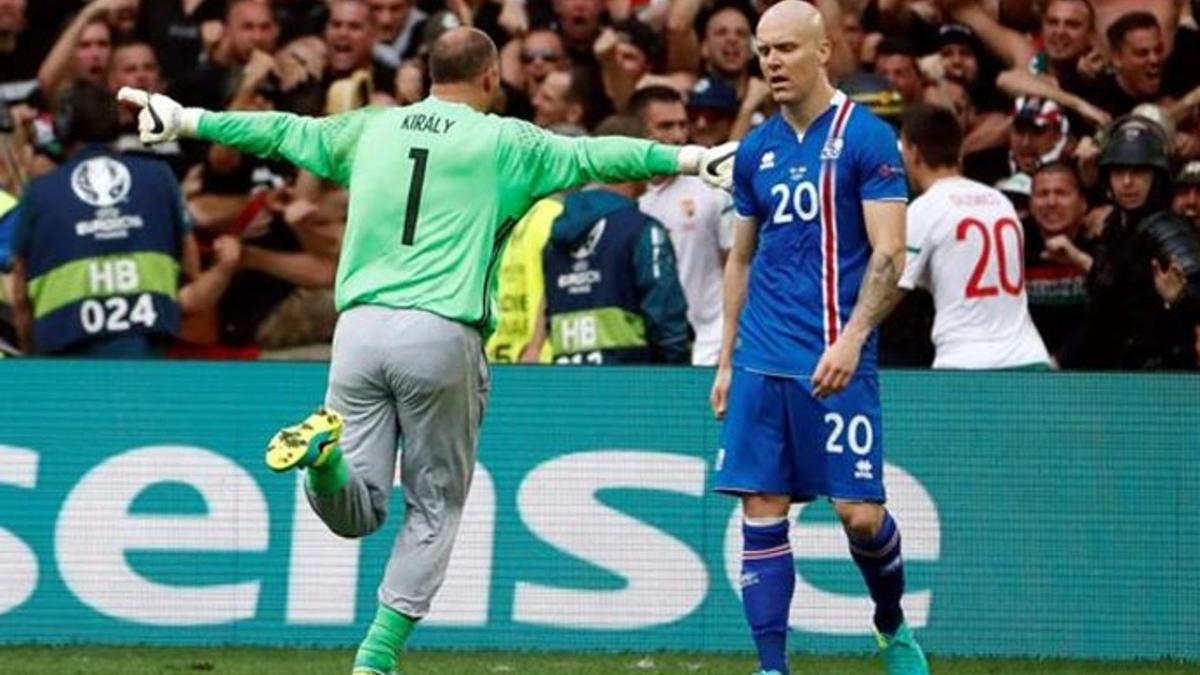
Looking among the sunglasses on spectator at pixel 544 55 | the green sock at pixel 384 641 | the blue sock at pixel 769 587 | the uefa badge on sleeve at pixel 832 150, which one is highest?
the uefa badge on sleeve at pixel 832 150

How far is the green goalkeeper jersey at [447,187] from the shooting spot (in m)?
9.80

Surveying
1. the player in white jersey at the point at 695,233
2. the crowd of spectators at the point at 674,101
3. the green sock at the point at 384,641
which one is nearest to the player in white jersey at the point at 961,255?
the crowd of spectators at the point at 674,101

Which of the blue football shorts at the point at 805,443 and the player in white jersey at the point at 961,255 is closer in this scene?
the blue football shorts at the point at 805,443

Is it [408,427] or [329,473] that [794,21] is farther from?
[329,473]

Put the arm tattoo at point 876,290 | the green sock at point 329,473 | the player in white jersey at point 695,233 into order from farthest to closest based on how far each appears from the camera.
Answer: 1. the player in white jersey at point 695,233
2. the arm tattoo at point 876,290
3. the green sock at point 329,473

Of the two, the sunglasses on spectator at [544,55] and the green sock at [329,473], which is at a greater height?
the sunglasses on spectator at [544,55]

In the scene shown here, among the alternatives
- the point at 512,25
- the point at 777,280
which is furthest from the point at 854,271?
the point at 512,25

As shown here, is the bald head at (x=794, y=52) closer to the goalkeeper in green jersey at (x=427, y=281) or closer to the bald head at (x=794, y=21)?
the bald head at (x=794, y=21)

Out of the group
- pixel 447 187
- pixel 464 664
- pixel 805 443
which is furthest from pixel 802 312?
pixel 464 664

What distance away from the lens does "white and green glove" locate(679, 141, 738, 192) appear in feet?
32.6

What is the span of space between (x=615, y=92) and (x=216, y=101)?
2312 millimetres

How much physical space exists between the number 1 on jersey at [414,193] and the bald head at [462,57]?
12.7 inches

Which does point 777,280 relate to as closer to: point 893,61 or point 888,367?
point 888,367

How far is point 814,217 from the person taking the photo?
9.97 metres
